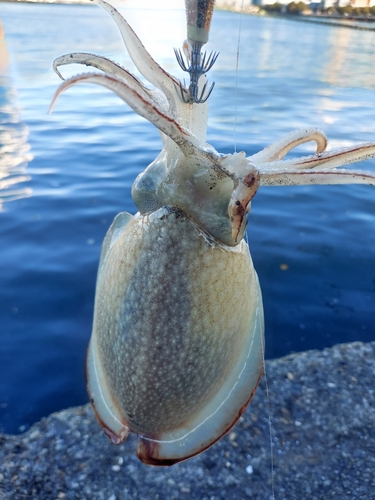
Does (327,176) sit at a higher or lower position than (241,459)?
higher

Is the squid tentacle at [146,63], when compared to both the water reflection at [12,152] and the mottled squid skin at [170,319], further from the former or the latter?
the water reflection at [12,152]

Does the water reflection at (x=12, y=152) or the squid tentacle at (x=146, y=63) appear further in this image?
the water reflection at (x=12, y=152)

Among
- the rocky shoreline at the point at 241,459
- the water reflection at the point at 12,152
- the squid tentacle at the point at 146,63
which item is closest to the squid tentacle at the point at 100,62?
the squid tentacle at the point at 146,63

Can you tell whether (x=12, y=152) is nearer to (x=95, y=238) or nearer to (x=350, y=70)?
(x=95, y=238)

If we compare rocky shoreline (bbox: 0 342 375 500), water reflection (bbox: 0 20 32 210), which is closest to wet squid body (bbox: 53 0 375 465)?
rocky shoreline (bbox: 0 342 375 500)

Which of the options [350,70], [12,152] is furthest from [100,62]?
[350,70]

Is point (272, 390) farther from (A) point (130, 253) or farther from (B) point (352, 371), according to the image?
(A) point (130, 253)
